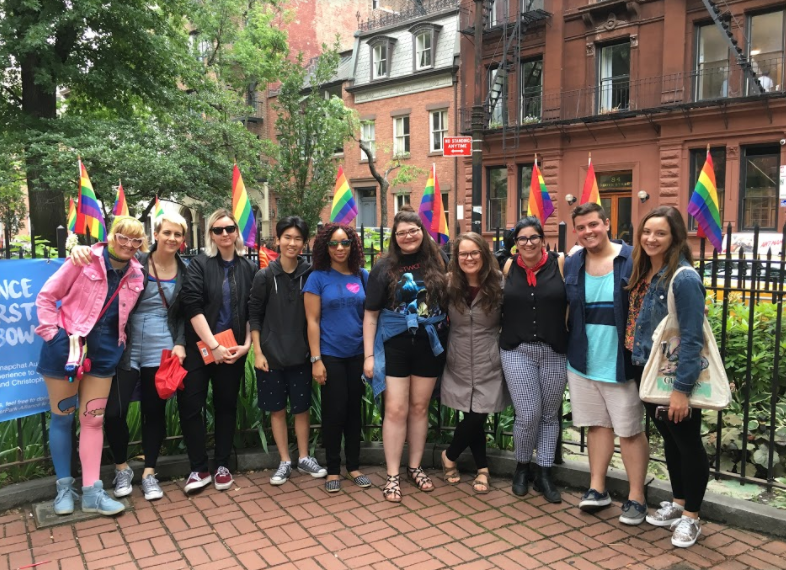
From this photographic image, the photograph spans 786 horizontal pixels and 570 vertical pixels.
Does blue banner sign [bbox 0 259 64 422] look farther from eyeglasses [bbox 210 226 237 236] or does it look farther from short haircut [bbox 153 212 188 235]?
eyeglasses [bbox 210 226 237 236]

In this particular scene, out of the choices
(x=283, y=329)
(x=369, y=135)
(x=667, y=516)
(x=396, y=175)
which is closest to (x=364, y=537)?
(x=283, y=329)

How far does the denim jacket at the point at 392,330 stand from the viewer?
4.23 meters

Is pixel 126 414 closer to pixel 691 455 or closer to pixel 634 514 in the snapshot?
pixel 634 514

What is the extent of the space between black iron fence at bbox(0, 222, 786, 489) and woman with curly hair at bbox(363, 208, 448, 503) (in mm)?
530

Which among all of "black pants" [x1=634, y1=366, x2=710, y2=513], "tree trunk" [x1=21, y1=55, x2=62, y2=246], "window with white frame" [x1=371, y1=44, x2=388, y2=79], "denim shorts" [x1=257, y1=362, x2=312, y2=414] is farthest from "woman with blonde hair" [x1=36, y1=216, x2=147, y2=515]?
"window with white frame" [x1=371, y1=44, x2=388, y2=79]

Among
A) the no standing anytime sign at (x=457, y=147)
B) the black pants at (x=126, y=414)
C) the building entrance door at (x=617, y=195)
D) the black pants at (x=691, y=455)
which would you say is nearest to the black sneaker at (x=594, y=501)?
the black pants at (x=691, y=455)

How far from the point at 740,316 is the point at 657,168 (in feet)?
51.6

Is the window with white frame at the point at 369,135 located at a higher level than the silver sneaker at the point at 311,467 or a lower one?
higher

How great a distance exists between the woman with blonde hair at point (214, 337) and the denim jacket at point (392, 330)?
936mm

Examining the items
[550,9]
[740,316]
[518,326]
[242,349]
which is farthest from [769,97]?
[242,349]

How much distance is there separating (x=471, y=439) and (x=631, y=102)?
18168mm

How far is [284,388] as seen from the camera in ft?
14.8

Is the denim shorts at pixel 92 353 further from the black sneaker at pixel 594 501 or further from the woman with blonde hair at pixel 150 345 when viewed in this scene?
the black sneaker at pixel 594 501

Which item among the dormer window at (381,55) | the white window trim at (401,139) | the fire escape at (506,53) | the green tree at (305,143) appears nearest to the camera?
the green tree at (305,143)
